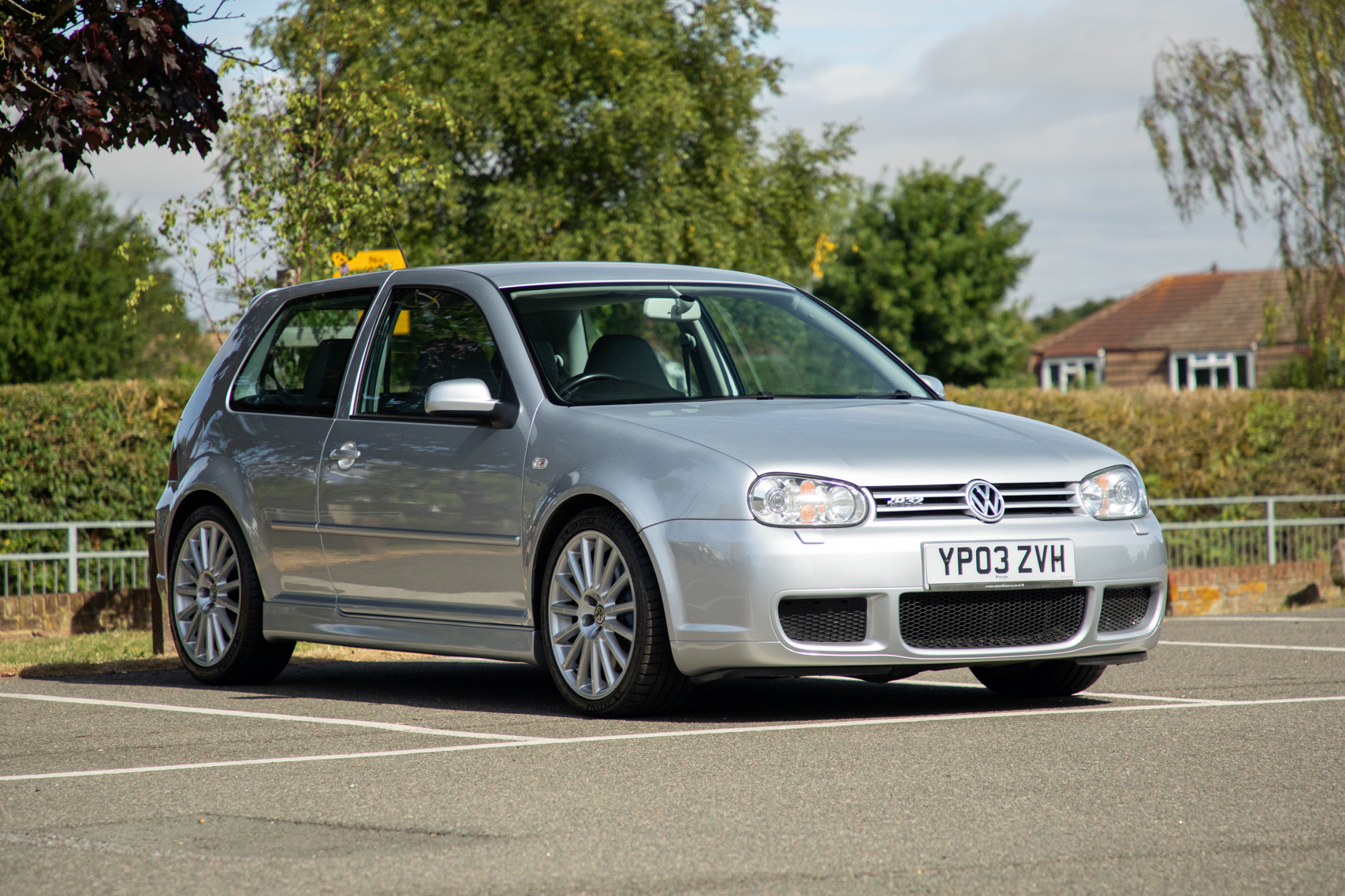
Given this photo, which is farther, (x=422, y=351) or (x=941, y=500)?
(x=422, y=351)

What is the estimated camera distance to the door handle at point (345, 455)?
7.64m

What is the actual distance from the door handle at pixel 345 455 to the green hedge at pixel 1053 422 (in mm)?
9433

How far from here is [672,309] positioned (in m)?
7.86

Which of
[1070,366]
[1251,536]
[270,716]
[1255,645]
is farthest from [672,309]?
[1070,366]

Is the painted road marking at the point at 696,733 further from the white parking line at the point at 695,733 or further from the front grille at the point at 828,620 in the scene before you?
the front grille at the point at 828,620

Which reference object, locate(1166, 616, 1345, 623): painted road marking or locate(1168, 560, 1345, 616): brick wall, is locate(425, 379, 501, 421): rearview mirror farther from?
locate(1168, 560, 1345, 616): brick wall

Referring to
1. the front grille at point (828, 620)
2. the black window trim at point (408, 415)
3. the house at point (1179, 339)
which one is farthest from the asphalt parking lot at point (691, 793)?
the house at point (1179, 339)

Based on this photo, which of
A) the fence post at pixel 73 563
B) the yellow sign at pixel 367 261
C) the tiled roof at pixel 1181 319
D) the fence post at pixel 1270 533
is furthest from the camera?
the tiled roof at pixel 1181 319

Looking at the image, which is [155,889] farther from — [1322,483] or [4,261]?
[4,261]

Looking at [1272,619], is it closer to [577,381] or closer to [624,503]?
[577,381]

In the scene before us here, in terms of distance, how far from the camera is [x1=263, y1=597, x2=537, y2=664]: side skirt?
698cm

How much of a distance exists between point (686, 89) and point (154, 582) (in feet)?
65.6

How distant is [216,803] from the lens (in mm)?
4957

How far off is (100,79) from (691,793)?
5731mm
